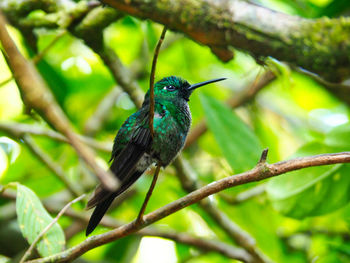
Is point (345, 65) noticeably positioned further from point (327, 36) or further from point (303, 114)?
point (303, 114)

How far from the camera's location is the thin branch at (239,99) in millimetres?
3707

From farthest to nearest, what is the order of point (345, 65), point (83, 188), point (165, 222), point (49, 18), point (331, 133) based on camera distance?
point (165, 222) → point (83, 188) → point (49, 18) → point (331, 133) → point (345, 65)

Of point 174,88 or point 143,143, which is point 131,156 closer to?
point 143,143

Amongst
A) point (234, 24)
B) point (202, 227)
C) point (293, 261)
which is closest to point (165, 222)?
point (202, 227)

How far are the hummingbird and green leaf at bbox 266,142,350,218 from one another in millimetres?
561

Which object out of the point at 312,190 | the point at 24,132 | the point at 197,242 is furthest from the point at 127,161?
the point at 24,132

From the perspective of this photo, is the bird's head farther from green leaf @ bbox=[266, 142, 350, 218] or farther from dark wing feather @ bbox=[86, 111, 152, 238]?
green leaf @ bbox=[266, 142, 350, 218]

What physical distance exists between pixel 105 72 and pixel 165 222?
4.60ft

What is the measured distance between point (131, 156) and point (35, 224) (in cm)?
49

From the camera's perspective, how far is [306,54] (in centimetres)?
208

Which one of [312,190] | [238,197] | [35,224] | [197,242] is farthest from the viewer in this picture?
[238,197]

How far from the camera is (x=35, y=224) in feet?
6.54

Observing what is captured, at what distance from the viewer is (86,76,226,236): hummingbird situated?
6.59ft

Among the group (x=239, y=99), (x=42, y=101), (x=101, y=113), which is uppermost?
(x=42, y=101)
